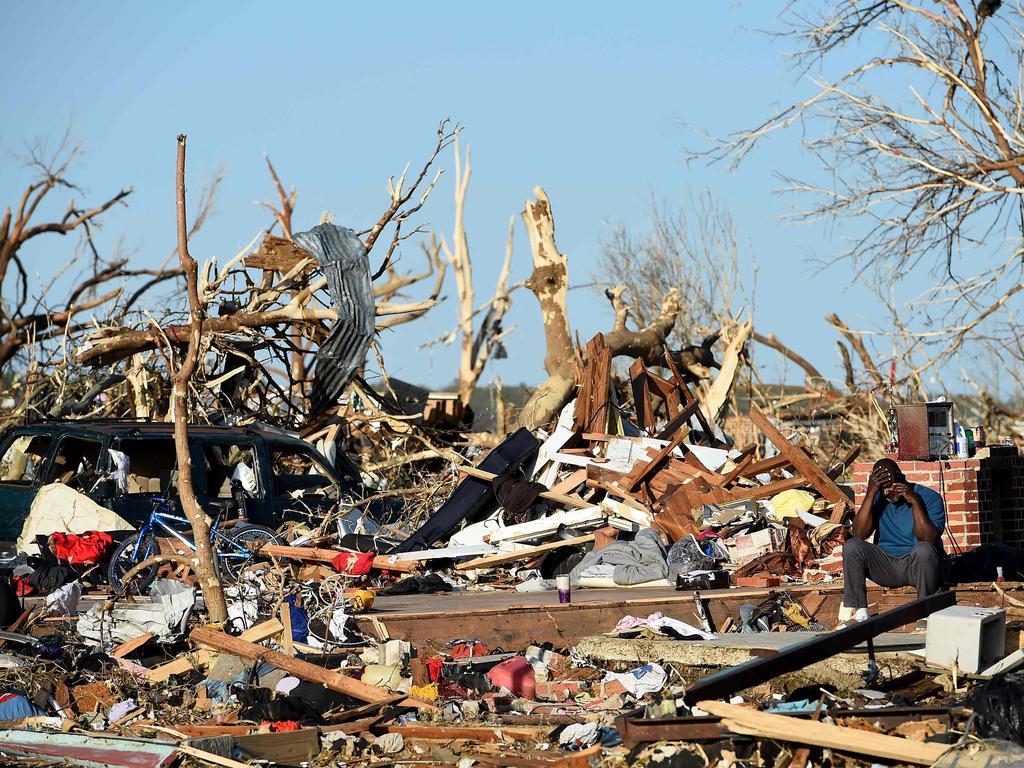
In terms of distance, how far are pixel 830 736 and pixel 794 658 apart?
3.15 feet

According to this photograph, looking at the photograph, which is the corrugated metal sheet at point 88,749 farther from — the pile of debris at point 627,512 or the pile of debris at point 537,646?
the pile of debris at point 627,512

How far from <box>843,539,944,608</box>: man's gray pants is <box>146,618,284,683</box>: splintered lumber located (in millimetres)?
4176

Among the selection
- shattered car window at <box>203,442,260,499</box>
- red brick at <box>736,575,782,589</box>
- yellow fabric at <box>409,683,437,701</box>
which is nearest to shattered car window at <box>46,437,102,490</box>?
shattered car window at <box>203,442,260,499</box>

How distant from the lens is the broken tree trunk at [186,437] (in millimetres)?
8805

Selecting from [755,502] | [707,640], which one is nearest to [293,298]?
[755,502]

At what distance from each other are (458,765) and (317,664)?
2.43 meters

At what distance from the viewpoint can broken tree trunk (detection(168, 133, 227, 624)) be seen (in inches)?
347

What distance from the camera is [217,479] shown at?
41.6 ft

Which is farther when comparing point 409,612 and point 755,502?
point 755,502

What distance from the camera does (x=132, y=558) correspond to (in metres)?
10.8

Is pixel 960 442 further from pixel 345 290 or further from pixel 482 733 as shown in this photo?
pixel 345 290

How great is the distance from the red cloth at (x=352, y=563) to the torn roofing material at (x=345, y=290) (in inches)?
180

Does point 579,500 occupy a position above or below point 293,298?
below

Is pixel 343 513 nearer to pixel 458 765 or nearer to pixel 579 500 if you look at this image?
pixel 579 500
